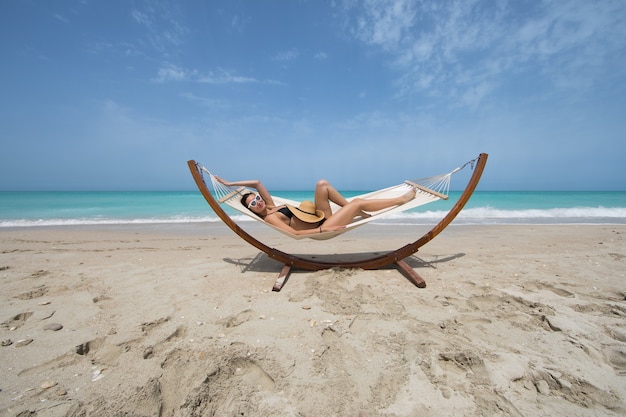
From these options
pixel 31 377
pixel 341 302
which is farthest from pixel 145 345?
pixel 341 302

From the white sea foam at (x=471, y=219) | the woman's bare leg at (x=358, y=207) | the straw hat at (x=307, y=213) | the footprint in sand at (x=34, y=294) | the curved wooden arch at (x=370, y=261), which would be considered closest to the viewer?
the footprint in sand at (x=34, y=294)

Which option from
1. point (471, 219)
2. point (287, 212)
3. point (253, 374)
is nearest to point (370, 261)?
point (287, 212)

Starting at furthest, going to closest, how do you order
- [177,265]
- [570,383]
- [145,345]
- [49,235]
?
[49,235] → [177,265] → [145,345] → [570,383]

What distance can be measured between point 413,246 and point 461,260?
1208 millimetres

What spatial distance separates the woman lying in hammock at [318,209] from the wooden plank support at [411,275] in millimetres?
768

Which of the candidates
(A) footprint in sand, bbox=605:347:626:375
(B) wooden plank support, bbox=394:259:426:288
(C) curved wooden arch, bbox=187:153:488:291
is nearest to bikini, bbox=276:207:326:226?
(C) curved wooden arch, bbox=187:153:488:291

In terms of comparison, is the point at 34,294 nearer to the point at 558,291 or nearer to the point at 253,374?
the point at 253,374

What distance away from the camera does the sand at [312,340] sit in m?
1.53

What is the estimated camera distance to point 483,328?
225cm

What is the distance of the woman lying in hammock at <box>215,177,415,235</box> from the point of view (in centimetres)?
360

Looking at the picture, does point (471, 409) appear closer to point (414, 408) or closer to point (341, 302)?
point (414, 408)

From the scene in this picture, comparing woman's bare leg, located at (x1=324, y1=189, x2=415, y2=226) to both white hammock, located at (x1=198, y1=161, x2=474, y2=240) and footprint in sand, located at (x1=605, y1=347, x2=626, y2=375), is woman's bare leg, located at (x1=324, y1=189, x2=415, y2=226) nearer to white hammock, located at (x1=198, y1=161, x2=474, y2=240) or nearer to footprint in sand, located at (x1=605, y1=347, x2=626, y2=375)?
white hammock, located at (x1=198, y1=161, x2=474, y2=240)

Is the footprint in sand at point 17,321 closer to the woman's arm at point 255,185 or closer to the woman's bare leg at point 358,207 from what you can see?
the woman's arm at point 255,185

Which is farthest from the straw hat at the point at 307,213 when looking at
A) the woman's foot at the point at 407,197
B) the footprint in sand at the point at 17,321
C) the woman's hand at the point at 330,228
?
the footprint in sand at the point at 17,321
